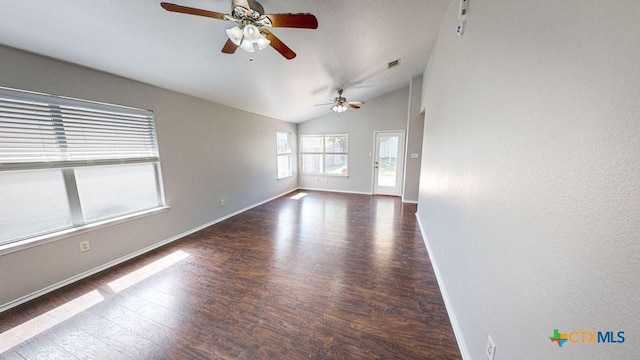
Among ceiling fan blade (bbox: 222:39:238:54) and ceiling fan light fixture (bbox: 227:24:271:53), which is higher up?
ceiling fan blade (bbox: 222:39:238:54)

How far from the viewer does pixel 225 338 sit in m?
1.56

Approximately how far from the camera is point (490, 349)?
1.10 meters

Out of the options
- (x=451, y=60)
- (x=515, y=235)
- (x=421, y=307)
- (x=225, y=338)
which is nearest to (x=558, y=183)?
(x=515, y=235)

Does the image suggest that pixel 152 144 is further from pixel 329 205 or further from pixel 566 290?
pixel 566 290

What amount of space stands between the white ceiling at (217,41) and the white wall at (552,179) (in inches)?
45.9

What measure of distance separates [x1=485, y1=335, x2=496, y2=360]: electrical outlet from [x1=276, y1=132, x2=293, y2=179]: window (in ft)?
17.5

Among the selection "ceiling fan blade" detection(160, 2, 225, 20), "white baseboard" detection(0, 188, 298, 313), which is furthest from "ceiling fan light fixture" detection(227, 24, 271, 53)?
"white baseboard" detection(0, 188, 298, 313)

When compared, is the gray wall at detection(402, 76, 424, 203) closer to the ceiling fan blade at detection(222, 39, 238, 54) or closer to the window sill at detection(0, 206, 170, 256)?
the ceiling fan blade at detection(222, 39, 238, 54)

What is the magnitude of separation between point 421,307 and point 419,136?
12.9 feet

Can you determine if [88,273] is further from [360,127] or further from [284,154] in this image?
[360,127]

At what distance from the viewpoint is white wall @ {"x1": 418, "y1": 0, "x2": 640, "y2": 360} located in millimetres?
530

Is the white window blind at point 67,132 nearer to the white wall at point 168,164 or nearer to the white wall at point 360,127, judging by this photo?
the white wall at point 168,164

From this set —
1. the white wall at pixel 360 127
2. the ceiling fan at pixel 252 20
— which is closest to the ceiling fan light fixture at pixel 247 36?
the ceiling fan at pixel 252 20

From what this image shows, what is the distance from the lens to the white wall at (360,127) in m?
5.53
